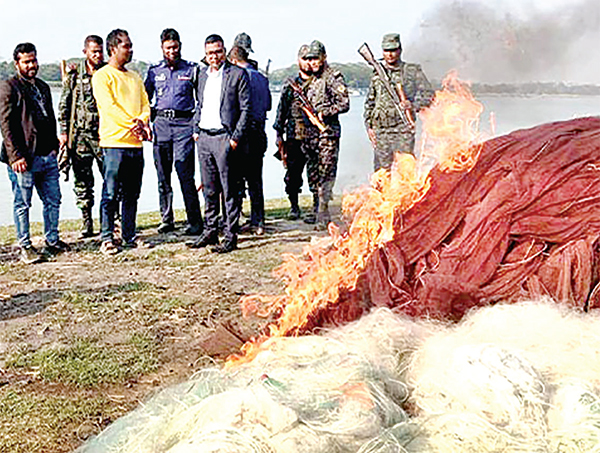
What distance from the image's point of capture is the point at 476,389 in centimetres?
365

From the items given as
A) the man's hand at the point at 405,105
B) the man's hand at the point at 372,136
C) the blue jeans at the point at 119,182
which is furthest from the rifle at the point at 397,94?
the blue jeans at the point at 119,182

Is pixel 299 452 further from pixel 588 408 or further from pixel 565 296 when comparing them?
pixel 565 296

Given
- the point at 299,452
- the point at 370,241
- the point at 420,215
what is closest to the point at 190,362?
the point at 370,241

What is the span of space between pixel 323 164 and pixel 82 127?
333 centimetres

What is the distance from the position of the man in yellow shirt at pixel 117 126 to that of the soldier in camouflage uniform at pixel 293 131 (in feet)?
8.19

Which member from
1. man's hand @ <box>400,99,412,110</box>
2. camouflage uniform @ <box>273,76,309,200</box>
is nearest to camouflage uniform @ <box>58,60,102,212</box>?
camouflage uniform @ <box>273,76,309,200</box>

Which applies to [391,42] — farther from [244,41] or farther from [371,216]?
[371,216]

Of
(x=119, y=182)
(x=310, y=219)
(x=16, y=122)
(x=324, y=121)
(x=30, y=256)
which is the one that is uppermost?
(x=16, y=122)

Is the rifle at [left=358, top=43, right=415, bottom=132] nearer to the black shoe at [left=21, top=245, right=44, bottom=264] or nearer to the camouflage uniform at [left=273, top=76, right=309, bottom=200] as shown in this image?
the camouflage uniform at [left=273, top=76, right=309, bottom=200]

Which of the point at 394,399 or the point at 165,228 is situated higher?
the point at 394,399

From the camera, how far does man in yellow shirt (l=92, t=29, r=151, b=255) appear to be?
9469 millimetres

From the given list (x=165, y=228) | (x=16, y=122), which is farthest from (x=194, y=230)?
(x=16, y=122)

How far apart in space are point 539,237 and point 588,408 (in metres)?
1.84

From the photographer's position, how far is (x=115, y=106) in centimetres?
954
